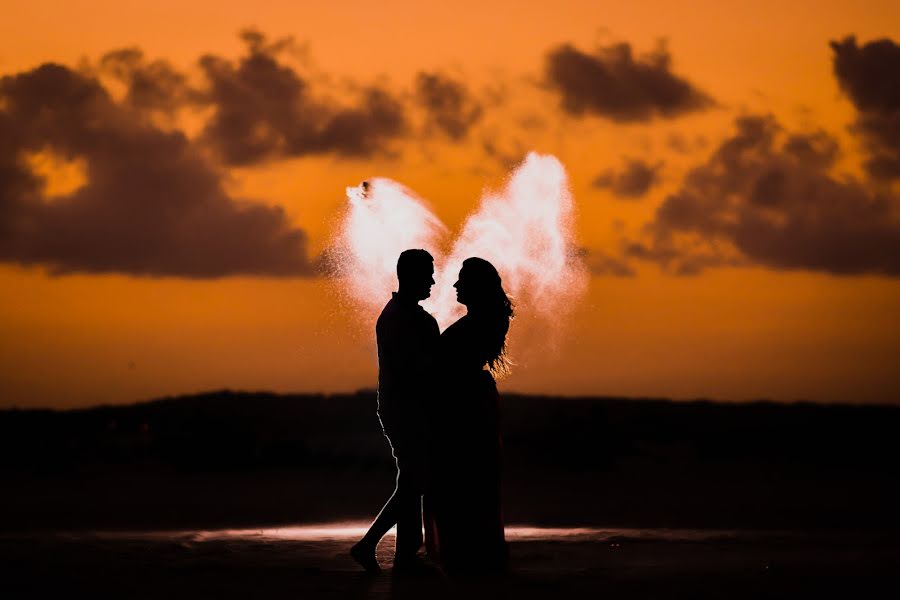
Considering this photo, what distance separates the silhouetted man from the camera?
12641 mm

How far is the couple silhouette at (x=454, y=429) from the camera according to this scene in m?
12.8

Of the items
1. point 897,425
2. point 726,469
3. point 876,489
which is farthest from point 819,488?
point 897,425

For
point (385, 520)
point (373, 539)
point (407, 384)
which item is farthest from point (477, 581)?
point (407, 384)

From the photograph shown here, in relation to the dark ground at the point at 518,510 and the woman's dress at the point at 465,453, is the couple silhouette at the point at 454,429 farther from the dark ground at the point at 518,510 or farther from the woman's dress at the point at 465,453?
the dark ground at the point at 518,510

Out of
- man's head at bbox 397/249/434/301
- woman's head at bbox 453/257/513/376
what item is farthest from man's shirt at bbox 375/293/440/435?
woman's head at bbox 453/257/513/376

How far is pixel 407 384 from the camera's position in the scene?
12.7m

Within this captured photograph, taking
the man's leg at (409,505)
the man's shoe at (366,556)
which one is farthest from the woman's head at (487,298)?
the man's shoe at (366,556)

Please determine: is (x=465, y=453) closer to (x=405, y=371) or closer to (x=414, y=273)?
(x=405, y=371)

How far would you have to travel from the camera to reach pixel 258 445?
34594 mm

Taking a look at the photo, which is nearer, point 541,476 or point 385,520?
point 385,520

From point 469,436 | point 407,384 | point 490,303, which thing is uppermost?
point 490,303

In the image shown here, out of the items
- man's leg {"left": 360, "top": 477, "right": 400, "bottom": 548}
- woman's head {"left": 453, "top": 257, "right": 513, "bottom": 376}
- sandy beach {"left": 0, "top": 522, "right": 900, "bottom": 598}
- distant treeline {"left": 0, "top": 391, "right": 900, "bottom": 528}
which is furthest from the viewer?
distant treeline {"left": 0, "top": 391, "right": 900, "bottom": 528}

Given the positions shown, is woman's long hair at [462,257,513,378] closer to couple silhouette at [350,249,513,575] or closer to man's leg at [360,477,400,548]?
couple silhouette at [350,249,513,575]

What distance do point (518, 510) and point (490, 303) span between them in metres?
9.02
